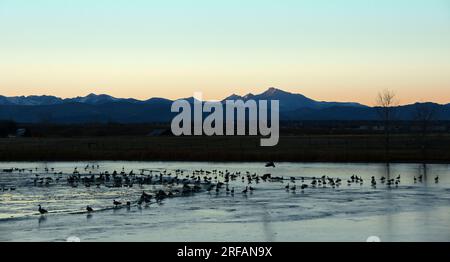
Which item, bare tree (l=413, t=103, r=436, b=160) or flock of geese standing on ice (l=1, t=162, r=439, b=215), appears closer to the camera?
flock of geese standing on ice (l=1, t=162, r=439, b=215)

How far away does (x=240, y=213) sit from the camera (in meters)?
25.0

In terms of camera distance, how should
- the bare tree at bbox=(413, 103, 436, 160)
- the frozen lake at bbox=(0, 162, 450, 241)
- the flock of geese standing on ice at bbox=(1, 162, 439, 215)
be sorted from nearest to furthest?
the frozen lake at bbox=(0, 162, 450, 241) < the flock of geese standing on ice at bbox=(1, 162, 439, 215) < the bare tree at bbox=(413, 103, 436, 160)

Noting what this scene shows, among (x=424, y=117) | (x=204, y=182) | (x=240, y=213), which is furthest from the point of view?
(x=424, y=117)

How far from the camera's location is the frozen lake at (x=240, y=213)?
1984cm

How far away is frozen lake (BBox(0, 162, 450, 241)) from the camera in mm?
19844

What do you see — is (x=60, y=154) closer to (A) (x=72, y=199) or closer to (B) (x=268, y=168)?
(B) (x=268, y=168)

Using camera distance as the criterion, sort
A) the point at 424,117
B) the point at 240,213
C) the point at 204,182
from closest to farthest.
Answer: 1. the point at 240,213
2. the point at 204,182
3. the point at 424,117

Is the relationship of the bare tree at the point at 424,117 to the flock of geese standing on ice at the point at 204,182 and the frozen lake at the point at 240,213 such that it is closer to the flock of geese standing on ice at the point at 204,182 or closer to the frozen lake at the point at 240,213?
the flock of geese standing on ice at the point at 204,182

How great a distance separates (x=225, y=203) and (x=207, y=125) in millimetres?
146741

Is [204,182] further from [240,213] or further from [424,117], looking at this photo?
[424,117]

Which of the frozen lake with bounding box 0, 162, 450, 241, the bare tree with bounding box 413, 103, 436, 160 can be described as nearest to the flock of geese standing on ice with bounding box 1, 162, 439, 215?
the frozen lake with bounding box 0, 162, 450, 241

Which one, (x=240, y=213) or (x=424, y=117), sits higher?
(x=424, y=117)

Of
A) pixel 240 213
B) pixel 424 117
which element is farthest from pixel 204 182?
pixel 424 117

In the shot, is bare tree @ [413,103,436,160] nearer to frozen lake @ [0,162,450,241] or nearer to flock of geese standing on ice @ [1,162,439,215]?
flock of geese standing on ice @ [1,162,439,215]
